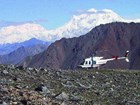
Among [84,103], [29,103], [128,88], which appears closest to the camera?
[29,103]

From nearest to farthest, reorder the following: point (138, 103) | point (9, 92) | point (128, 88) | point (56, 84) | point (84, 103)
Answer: point (9, 92), point (84, 103), point (138, 103), point (56, 84), point (128, 88)

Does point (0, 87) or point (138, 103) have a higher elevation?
point (0, 87)

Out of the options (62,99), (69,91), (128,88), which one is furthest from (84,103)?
(128,88)

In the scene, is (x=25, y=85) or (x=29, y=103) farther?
(x=25, y=85)

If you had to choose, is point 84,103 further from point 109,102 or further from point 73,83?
point 73,83

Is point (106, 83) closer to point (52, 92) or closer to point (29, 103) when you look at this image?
point (52, 92)

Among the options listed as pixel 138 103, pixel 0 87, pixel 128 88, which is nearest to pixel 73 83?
pixel 128 88
